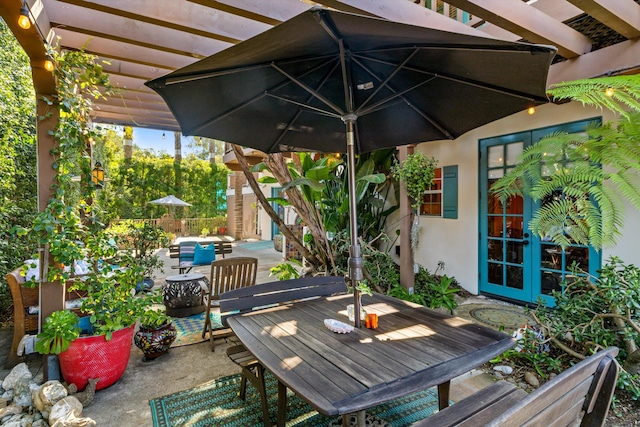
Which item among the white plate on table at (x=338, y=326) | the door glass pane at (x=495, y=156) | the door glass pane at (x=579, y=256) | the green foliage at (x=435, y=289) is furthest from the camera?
the door glass pane at (x=495, y=156)

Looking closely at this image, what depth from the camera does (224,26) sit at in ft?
9.36

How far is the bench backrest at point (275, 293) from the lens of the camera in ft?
7.71

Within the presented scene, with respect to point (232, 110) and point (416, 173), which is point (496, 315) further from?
point (232, 110)

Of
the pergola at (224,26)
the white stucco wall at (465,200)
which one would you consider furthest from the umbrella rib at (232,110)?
the white stucco wall at (465,200)

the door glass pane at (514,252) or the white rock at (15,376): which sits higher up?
the door glass pane at (514,252)

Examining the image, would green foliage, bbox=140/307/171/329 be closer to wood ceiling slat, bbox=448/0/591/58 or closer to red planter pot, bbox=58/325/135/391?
red planter pot, bbox=58/325/135/391

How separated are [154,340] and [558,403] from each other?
128 inches

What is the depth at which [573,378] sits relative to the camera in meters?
1.06

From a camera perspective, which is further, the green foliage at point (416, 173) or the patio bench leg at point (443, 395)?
the green foliage at point (416, 173)

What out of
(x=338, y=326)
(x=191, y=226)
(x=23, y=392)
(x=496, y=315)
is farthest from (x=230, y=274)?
(x=191, y=226)

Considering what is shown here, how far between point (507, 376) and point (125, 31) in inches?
177

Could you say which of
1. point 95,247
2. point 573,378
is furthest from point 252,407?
point 573,378

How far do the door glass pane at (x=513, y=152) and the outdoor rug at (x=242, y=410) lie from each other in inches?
Result: 136

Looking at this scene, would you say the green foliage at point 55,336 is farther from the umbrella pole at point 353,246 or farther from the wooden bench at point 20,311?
the umbrella pole at point 353,246
